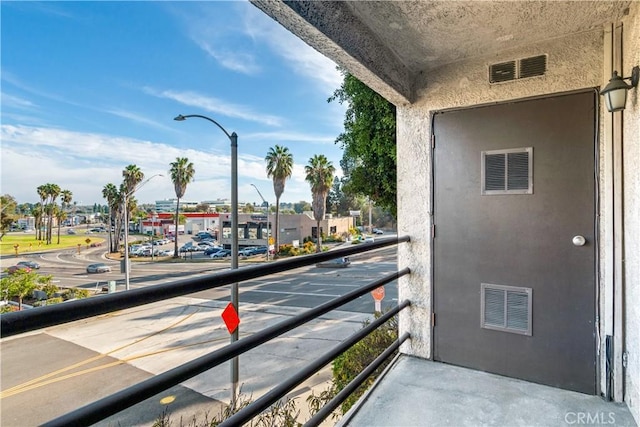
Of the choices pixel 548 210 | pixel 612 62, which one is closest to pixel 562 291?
pixel 548 210

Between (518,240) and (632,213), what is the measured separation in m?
0.56

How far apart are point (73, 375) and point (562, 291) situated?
29.5 feet

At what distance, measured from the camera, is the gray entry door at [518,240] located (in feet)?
6.01

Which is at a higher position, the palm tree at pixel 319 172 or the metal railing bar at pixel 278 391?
the palm tree at pixel 319 172

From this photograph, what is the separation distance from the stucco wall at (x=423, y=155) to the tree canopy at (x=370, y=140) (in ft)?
3.87

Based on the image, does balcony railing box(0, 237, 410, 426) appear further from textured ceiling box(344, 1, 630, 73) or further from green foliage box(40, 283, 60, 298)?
green foliage box(40, 283, 60, 298)

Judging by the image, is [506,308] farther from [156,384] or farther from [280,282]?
[280,282]

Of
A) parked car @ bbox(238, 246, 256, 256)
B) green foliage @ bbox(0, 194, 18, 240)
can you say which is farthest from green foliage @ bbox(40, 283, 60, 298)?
parked car @ bbox(238, 246, 256, 256)

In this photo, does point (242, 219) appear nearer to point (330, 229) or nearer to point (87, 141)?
point (330, 229)

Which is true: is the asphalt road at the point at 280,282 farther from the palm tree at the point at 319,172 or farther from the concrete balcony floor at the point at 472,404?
the concrete balcony floor at the point at 472,404

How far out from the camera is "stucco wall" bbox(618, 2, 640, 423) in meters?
1.44

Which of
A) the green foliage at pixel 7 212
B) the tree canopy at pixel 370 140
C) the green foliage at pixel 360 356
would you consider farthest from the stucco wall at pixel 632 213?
the green foliage at pixel 7 212

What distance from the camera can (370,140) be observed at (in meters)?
3.69

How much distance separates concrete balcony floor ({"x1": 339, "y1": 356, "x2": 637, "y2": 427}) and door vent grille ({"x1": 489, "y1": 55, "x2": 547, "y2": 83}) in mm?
1840
